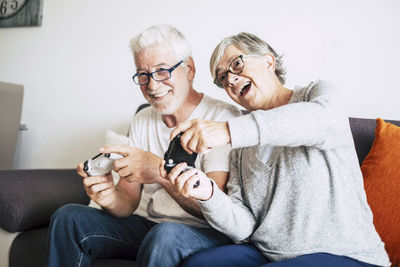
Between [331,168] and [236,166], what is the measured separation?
12.8 inches

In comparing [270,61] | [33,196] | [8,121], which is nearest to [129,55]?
[8,121]

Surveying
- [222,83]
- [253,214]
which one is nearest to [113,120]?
[222,83]

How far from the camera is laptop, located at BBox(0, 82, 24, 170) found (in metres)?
2.22

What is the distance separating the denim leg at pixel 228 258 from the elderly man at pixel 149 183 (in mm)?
80

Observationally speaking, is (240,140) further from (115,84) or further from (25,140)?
(25,140)

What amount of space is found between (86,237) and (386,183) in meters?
0.94

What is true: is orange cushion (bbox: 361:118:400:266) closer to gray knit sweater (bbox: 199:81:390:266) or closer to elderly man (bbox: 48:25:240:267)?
gray knit sweater (bbox: 199:81:390:266)

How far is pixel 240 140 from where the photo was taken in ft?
2.21

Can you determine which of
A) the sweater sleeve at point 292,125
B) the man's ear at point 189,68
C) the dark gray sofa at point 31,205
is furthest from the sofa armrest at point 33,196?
the sweater sleeve at point 292,125

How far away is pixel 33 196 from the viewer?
1390mm

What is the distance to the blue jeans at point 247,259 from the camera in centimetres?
76

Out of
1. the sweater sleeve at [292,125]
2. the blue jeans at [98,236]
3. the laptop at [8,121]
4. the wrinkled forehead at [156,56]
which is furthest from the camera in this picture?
the laptop at [8,121]

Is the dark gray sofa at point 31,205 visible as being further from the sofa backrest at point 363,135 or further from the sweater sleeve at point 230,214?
the sweater sleeve at point 230,214

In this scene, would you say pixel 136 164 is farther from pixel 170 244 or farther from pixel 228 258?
pixel 228 258
